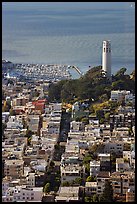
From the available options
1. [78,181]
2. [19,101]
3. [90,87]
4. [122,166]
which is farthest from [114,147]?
[19,101]

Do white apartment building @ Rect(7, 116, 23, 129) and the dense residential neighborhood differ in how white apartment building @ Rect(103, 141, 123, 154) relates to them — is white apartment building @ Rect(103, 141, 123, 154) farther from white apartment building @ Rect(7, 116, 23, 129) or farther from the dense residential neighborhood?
white apartment building @ Rect(7, 116, 23, 129)

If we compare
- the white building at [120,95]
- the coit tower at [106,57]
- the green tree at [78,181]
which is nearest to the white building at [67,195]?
the green tree at [78,181]

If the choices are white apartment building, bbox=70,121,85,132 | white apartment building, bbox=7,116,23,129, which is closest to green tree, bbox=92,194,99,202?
white apartment building, bbox=70,121,85,132

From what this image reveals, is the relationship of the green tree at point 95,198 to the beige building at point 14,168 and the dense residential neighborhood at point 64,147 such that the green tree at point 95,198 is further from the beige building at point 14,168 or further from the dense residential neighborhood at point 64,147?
the beige building at point 14,168

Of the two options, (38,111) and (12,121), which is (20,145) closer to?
(12,121)

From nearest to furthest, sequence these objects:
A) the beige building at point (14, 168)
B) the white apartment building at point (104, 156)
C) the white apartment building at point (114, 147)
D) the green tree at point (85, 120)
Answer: the beige building at point (14, 168) < the white apartment building at point (104, 156) < the white apartment building at point (114, 147) < the green tree at point (85, 120)

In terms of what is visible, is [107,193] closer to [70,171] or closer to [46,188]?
[46,188]

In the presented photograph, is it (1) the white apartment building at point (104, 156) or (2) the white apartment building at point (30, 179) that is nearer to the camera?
(2) the white apartment building at point (30, 179)
